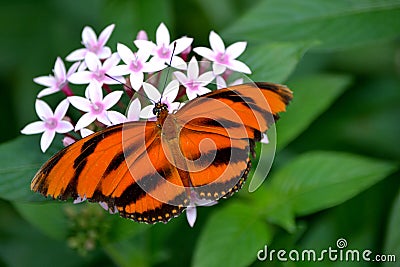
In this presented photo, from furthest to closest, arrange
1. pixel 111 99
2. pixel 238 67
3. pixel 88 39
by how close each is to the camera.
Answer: pixel 88 39 → pixel 238 67 → pixel 111 99

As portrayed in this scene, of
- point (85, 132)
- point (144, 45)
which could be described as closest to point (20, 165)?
point (85, 132)

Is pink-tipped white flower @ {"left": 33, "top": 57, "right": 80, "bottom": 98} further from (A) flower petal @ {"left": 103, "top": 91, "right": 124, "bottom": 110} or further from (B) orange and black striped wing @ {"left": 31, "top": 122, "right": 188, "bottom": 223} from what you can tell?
(B) orange and black striped wing @ {"left": 31, "top": 122, "right": 188, "bottom": 223}

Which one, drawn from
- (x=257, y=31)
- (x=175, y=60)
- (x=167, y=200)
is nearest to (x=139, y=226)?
(x=167, y=200)

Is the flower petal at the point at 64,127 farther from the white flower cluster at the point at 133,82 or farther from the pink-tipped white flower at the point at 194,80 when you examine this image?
the pink-tipped white flower at the point at 194,80

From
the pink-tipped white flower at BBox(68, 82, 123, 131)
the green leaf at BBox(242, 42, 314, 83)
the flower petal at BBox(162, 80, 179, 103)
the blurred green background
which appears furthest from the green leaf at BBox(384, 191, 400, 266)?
the pink-tipped white flower at BBox(68, 82, 123, 131)

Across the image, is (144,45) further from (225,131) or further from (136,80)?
(225,131)

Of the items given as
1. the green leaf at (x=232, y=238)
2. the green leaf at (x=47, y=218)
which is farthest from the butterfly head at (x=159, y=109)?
the green leaf at (x=47, y=218)
